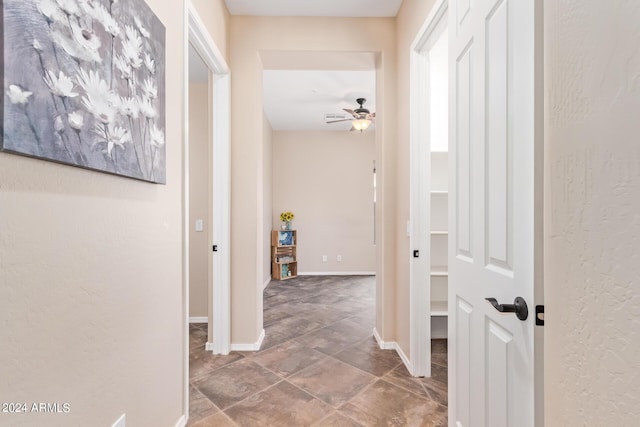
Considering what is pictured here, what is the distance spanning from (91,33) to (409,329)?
236 centimetres

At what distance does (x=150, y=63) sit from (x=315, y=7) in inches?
69.1

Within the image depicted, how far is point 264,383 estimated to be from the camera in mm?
2072

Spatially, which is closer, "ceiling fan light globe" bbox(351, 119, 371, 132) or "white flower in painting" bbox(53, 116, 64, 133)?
"white flower in painting" bbox(53, 116, 64, 133)

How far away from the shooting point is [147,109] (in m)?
1.25

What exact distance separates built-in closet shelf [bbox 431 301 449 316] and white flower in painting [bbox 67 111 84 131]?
8.77 feet

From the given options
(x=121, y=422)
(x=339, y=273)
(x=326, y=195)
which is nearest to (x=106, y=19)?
(x=121, y=422)


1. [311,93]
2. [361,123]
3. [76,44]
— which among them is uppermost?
[311,93]

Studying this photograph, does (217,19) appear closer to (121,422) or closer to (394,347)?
(121,422)

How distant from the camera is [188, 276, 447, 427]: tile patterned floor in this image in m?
1.73

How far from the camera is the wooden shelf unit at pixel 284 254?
5.56 m

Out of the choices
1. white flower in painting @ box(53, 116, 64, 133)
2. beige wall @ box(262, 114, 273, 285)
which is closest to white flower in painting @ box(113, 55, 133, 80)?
white flower in painting @ box(53, 116, 64, 133)

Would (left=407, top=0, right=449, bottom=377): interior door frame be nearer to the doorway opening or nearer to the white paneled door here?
the white paneled door

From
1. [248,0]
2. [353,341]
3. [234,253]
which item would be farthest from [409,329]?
[248,0]

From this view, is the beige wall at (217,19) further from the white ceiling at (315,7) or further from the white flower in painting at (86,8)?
the white flower in painting at (86,8)
